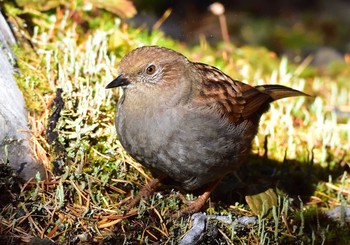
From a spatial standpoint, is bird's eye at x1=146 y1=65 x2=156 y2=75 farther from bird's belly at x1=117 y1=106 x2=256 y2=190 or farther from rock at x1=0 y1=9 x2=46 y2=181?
rock at x1=0 y1=9 x2=46 y2=181

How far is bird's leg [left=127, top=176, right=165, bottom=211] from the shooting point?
469 centimetres

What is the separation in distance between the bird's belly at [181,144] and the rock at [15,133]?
0.70 meters

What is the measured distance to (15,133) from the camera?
472cm

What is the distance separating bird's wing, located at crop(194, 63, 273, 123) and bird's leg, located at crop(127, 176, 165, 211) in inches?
28.7

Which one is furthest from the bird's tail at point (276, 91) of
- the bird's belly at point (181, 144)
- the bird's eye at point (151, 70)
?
the bird's eye at point (151, 70)

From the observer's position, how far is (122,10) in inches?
259

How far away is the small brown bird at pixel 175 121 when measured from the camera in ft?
14.7

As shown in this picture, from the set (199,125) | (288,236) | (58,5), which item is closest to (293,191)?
(288,236)

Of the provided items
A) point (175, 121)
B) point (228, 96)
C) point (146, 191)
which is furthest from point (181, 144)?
point (228, 96)

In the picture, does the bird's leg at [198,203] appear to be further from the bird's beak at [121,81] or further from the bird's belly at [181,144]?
the bird's beak at [121,81]

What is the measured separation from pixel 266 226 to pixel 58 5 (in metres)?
3.17

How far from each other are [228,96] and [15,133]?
165 cm

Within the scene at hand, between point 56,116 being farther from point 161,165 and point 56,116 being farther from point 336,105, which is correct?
point 336,105

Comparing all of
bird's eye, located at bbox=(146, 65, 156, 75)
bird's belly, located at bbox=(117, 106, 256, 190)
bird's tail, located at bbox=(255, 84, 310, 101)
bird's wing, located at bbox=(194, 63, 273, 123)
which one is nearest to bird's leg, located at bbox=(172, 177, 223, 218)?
bird's belly, located at bbox=(117, 106, 256, 190)
